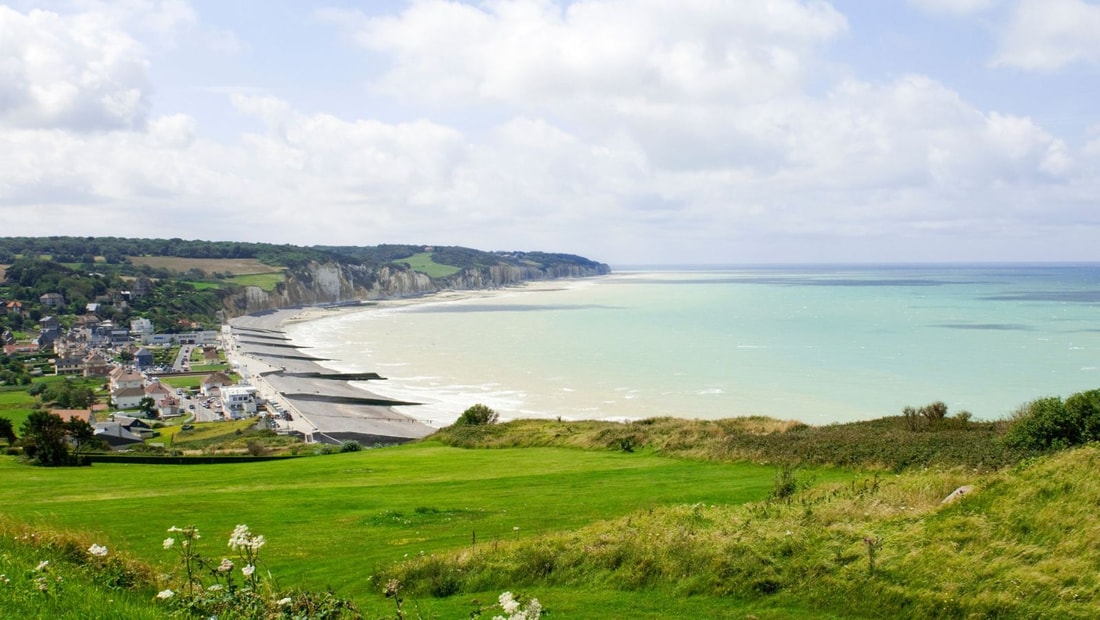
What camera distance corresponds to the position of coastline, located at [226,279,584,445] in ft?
153

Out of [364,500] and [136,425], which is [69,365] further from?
[364,500]

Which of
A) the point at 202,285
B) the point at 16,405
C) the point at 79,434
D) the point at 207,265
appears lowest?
the point at 16,405

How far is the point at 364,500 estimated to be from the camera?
53.1 ft

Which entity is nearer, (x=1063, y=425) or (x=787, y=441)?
(x=1063, y=425)

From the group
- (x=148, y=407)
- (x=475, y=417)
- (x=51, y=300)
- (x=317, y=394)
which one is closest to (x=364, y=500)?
(x=475, y=417)

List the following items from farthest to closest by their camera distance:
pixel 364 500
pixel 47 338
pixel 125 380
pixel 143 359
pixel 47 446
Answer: pixel 47 338, pixel 143 359, pixel 125 380, pixel 47 446, pixel 364 500

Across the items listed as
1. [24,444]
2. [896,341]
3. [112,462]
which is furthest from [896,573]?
[896,341]

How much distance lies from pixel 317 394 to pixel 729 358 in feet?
121

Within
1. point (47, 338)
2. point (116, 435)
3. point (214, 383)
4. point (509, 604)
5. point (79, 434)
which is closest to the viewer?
point (509, 604)

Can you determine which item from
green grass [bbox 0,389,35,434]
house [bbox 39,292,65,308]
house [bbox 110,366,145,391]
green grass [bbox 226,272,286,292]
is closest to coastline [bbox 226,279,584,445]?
house [bbox 110,366,145,391]

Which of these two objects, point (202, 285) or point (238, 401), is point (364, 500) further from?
point (202, 285)

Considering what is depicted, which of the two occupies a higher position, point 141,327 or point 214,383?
point 141,327

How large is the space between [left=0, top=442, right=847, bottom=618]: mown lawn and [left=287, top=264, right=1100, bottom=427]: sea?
25.8 meters

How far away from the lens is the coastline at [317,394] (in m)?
46.8
